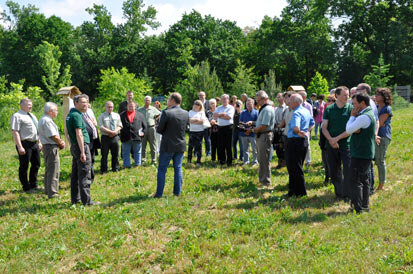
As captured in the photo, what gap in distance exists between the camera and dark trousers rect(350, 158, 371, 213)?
5387 mm

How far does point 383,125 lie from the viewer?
6609 mm

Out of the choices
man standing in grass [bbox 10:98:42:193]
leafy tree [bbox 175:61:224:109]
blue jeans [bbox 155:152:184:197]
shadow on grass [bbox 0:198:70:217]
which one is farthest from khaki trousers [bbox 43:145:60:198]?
leafy tree [bbox 175:61:224:109]

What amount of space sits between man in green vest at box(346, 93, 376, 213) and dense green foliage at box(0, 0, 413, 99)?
32.6 meters

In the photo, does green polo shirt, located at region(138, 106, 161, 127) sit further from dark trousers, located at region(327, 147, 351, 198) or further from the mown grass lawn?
dark trousers, located at region(327, 147, 351, 198)

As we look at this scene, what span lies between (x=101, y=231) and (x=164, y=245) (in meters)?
1.08

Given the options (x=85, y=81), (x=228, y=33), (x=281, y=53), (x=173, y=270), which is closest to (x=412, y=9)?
(x=281, y=53)

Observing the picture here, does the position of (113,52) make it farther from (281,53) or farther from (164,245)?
(164,245)

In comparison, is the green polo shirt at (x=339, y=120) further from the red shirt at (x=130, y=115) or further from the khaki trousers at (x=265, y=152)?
the red shirt at (x=130, y=115)

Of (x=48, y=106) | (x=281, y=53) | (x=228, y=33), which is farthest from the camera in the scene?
(x=228, y=33)

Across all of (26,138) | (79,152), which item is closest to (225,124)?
(79,152)

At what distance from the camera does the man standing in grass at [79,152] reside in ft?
19.5

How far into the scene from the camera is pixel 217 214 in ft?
19.0

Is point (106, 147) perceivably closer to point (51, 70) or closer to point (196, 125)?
point (196, 125)

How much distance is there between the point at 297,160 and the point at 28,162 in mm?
5987
